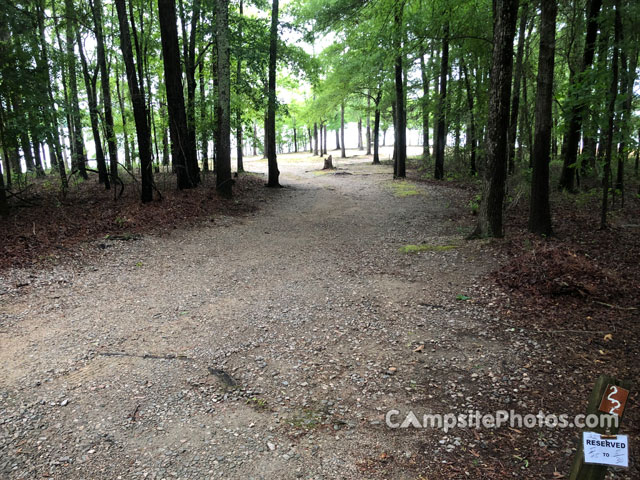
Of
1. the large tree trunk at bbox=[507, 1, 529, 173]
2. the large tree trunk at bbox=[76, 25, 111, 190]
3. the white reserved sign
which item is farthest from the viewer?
the large tree trunk at bbox=[76, 25, 111, 190]

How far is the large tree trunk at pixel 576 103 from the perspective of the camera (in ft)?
24.4

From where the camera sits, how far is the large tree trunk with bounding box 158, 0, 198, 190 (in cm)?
1125

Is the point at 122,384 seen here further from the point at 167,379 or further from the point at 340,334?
the point at 340,334

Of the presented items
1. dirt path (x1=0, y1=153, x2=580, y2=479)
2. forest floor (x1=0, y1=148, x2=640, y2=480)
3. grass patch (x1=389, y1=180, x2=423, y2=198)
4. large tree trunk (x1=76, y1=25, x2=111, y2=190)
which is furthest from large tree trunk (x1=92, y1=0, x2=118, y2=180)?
grass patch (x1=389, y1=180, x2=423, y2=198)

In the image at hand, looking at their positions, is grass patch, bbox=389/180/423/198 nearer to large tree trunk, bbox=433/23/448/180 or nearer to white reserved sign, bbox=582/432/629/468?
large tree trunk, bbox=433/23/448/180

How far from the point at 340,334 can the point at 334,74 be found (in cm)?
1684

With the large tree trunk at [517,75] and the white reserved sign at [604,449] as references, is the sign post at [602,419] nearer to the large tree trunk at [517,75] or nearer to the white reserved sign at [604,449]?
the white reserved sign at [604,449]

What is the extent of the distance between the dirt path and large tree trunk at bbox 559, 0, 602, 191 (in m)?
3.58

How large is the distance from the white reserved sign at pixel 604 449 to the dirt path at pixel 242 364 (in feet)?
3.64

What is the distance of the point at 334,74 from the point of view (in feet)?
60.8

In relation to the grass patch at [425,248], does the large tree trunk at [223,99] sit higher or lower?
higher

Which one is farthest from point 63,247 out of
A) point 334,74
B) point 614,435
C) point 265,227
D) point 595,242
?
point 334,74

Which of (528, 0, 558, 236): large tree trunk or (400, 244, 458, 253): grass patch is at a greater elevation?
(528, 0, 558, 236): large tree trunk

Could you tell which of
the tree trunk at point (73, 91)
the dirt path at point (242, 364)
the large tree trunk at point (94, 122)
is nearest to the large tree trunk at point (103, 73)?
the large tree trunk at point (94, 122)
